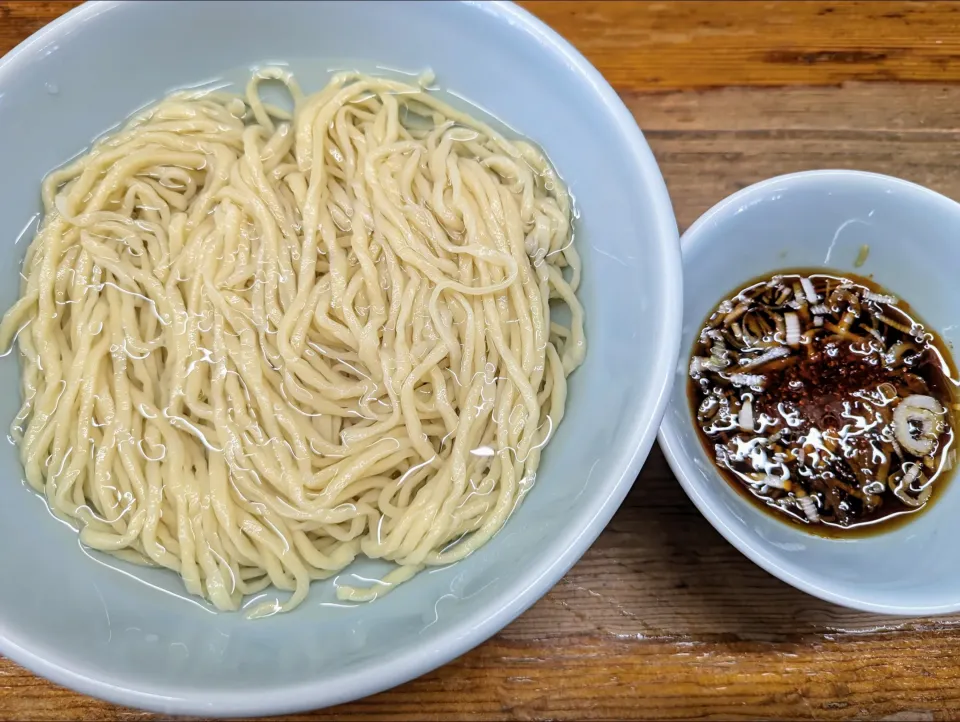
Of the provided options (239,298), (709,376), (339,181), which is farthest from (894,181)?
(239,298)

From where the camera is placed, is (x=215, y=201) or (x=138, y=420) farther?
(x=215, y=201)

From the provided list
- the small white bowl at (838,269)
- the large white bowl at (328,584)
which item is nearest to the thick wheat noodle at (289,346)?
the large white bowl at (328,584)

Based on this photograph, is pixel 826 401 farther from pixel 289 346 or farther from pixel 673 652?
pixel 289 346

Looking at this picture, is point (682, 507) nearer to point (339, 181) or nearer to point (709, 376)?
point (709, 376)

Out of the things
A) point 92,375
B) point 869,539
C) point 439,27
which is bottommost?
point 869,539

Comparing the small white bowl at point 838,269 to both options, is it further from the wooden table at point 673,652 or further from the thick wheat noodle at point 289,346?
the thick wheat noodle at point 289,346

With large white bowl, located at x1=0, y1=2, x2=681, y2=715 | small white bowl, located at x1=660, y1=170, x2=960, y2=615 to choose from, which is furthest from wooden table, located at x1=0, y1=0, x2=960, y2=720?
large white bowl, located at x1=0, y1=2, x2=681, y2=715
